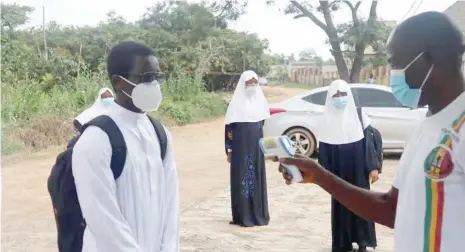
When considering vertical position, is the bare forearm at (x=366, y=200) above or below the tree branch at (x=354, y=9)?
below

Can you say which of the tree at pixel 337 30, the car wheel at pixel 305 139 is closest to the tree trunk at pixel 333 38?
the tree at pixel 337 30

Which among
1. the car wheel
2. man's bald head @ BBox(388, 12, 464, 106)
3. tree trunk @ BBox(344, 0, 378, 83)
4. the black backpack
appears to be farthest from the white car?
tree trunk @ BBox(344, 0, 378, 83)

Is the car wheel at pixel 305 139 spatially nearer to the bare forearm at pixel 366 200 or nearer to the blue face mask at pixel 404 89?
the bare forearm at pixel 366 200

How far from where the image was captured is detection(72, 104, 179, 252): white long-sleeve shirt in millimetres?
2350

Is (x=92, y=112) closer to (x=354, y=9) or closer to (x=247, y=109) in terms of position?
(x=247, y=109)

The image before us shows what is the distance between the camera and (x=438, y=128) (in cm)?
177

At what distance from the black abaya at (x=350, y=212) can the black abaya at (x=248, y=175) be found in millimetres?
1466

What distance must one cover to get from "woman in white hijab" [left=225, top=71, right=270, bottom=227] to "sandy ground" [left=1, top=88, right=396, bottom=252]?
223mm

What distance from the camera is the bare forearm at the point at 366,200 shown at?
216 centimetres

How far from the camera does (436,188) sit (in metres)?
1.73

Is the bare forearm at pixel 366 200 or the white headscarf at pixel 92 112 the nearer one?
the bare forearm at pixel 366 200

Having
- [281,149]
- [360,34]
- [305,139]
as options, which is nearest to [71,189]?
[281,149]

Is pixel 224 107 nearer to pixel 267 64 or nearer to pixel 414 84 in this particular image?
pixel 267 64

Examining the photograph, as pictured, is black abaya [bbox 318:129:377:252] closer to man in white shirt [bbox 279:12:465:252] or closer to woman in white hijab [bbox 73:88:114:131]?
woman in white hijab [bbox 73:88:114:131]
